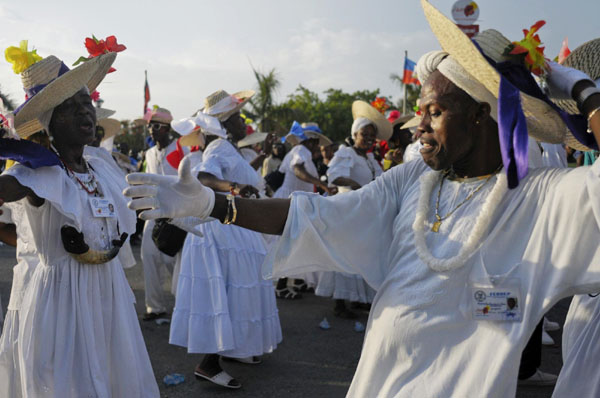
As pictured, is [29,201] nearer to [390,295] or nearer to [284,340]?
[390,295]

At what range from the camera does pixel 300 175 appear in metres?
7.82

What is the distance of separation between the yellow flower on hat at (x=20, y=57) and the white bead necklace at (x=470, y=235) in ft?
8.00

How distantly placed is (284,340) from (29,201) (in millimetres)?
3514

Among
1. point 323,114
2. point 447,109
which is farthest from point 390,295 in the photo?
point 323,114

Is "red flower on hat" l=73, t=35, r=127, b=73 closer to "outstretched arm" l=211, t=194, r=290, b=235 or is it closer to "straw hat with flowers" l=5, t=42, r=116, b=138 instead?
"straw hat with flowers" l=5, t=42, r=116, b=138

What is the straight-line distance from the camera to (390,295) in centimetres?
204

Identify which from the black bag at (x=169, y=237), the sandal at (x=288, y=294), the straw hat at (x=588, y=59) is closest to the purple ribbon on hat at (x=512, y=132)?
the straw hat at (x=588, y=59)

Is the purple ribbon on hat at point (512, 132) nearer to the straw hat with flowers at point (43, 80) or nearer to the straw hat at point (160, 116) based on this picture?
the straw hat with flowers at point (43, 80)

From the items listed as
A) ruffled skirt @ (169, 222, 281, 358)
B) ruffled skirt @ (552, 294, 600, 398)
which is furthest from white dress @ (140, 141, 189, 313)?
ruffled skirt @ (552, 294, 600, 398)

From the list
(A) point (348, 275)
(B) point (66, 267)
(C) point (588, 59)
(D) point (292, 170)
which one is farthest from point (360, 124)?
(B) point (66, 267)

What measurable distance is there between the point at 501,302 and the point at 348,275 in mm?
4613

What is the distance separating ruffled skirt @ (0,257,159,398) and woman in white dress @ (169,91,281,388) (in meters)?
1.29

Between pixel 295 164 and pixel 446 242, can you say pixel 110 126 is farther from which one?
pixel 446 242

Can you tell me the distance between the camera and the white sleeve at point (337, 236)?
82.9 inches
